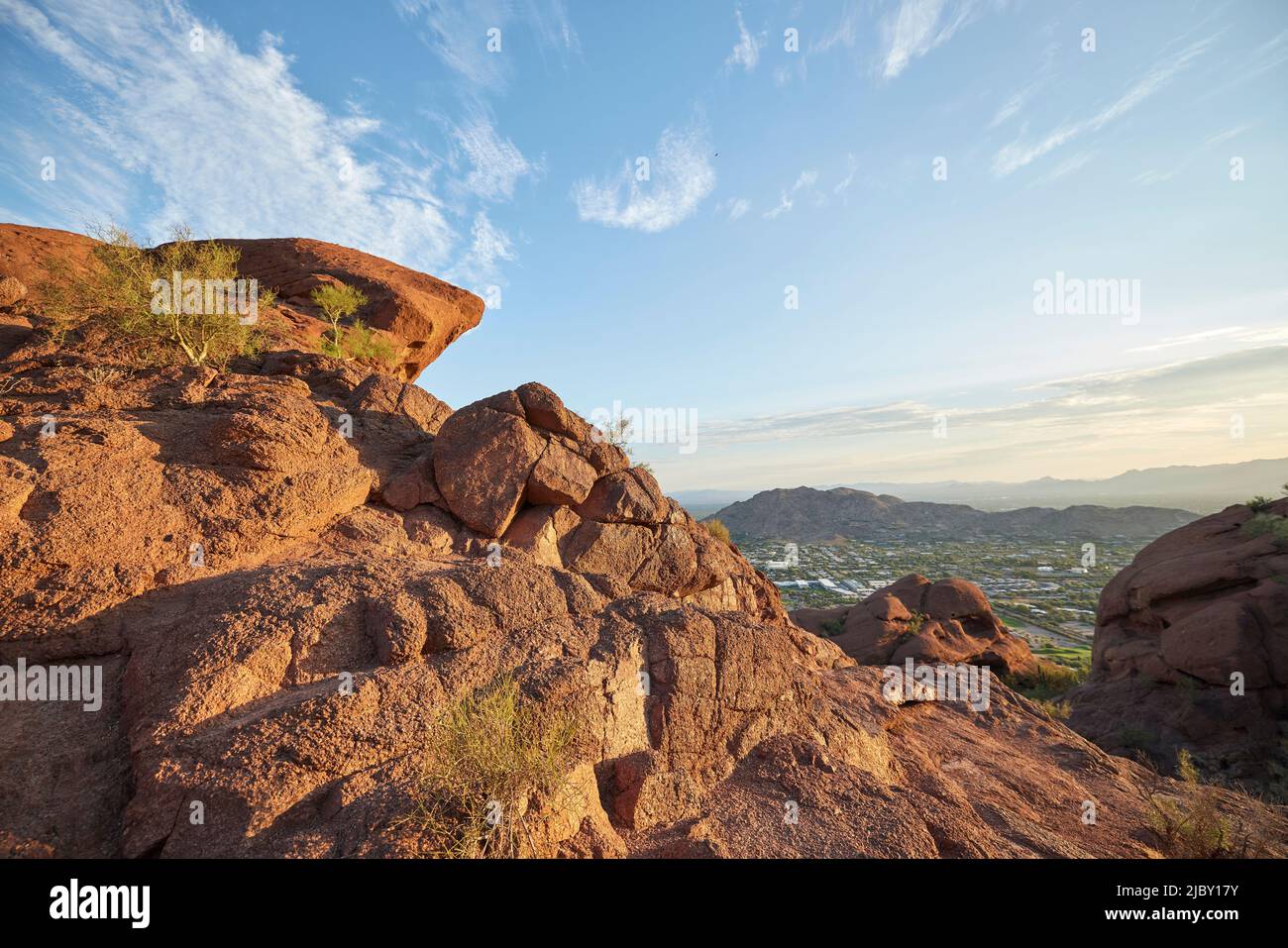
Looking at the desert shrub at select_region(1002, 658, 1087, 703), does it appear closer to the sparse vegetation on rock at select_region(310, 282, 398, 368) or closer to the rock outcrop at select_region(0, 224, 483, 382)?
the sparse vegetation on rock at select_region(310, 282, 398, 368)

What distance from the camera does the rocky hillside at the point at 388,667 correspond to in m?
3.74

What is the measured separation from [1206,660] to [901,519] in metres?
112

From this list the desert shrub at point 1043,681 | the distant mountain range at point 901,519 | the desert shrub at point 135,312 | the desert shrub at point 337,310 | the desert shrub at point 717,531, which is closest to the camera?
the desert shrub at point 135,312

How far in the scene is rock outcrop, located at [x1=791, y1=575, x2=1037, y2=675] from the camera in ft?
84.1

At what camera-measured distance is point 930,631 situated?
26422mm

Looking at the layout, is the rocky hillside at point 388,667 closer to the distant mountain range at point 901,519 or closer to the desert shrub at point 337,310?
the desert shrub at point 337,310

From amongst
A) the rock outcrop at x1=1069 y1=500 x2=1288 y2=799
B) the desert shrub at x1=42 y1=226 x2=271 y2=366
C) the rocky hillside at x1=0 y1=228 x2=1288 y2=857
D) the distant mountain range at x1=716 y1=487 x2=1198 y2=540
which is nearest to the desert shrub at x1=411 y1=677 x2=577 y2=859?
the rocky hillside at x1=0 y1=228 x2=1288 y2=857

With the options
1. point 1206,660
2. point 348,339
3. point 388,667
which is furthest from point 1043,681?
point 348,339

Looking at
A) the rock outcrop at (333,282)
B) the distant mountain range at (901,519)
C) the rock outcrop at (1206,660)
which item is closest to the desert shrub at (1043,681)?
the rock outcrop at (1206,660)

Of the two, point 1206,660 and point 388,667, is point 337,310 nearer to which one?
point 388,667

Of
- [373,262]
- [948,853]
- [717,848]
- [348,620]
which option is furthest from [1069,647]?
[373,262]

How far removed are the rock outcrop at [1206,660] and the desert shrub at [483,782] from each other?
21.5 m
